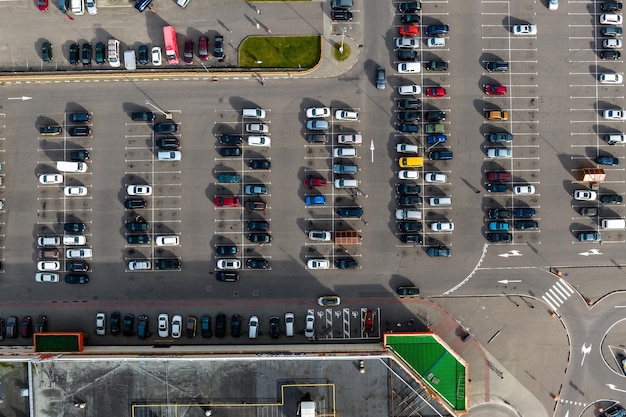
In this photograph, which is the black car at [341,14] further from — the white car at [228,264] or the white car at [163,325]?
the white car at [163,325]

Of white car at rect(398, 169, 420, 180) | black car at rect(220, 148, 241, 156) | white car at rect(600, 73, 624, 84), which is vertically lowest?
white car at rect(398, 169, 420, 180)

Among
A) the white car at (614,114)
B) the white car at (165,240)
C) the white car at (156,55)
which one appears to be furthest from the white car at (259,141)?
the white car at (614,114)

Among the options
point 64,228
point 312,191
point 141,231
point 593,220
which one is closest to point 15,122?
point 64,228

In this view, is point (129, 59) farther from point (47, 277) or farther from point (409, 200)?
point (409, 200)

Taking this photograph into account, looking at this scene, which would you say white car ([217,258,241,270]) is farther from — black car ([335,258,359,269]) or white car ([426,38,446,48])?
white car ([426,38,446,48])

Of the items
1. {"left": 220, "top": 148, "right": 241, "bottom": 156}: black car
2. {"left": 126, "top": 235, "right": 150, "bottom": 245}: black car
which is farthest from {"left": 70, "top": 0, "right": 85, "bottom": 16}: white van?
{"left": 126, "top": 235, "right": 150, "bottom": 245}: black car

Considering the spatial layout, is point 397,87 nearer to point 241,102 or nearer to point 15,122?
point 241,102

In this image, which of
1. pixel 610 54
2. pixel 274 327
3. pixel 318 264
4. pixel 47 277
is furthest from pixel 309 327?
pixel 610 54
